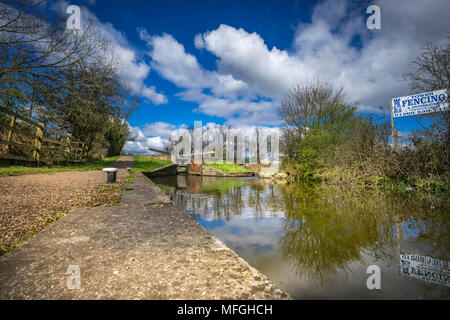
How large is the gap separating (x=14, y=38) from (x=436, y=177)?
41.1 feet

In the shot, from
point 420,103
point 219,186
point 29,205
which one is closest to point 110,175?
point 29,205

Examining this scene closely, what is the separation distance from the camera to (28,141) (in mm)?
7887

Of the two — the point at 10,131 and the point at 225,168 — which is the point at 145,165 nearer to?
the point at 225,168

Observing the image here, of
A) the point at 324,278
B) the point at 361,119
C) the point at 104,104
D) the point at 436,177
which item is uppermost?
the point at 104,104

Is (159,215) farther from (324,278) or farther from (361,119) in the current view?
(361,119)

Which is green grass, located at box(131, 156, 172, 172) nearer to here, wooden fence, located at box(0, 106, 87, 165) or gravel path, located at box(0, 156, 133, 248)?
wooden fence, located at box(0, 106, 87, 165)

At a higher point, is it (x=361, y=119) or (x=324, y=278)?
(x=361, y=119)

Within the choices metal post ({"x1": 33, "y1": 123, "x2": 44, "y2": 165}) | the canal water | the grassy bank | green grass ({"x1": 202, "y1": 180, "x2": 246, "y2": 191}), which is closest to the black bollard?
the canal water

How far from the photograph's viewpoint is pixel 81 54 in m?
6.55

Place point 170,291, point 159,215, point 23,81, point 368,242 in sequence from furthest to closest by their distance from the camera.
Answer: point 23,81
point 159,215
point 368,242
point 170,291

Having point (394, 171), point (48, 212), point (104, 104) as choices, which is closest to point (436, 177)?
point (394, 171)

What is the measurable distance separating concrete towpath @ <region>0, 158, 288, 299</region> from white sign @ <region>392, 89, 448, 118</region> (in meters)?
7.99

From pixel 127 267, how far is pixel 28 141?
9682 millimetres

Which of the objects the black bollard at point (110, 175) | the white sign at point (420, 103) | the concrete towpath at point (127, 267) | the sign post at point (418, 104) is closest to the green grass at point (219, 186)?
the black bollard at point (110, 175)
